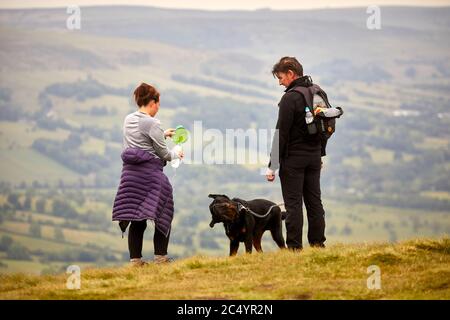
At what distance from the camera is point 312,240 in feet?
51.2

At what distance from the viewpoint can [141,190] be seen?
1472 cm

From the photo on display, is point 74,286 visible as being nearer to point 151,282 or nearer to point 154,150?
point 151,282

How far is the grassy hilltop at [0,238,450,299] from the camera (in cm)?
1196

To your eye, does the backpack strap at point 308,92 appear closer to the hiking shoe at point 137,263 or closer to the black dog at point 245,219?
the black dog at point 245,219

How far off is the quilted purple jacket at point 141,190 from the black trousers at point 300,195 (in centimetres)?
180

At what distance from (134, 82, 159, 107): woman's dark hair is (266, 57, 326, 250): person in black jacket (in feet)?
5.92

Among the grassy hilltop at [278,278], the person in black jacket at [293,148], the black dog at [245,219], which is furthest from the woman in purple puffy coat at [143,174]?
the person in black jacket at [293,148]

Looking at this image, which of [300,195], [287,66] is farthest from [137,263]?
[287,66]

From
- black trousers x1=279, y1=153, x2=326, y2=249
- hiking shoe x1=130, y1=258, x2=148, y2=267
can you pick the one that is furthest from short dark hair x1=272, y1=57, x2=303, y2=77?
hiking shoe x1=130, y1=258, x2=148, y2=267

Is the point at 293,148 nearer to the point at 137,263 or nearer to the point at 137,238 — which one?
the point at 137,238

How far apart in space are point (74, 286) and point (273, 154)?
382cm

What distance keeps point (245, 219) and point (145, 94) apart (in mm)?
2867

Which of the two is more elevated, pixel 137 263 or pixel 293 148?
pixel 293 148

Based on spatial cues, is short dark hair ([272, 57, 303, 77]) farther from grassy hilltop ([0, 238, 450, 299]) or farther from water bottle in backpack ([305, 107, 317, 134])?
grassy hilltop ([0, 238, 450, 299])
